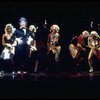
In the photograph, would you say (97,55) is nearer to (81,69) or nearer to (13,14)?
(81,69)

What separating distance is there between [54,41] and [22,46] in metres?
0.85

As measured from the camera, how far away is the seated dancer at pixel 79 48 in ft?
30.7

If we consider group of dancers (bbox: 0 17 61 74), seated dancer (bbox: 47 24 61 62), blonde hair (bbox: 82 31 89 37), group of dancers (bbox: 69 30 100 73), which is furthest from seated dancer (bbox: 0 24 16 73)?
blonde hair (bbox: 82 31 89 37)

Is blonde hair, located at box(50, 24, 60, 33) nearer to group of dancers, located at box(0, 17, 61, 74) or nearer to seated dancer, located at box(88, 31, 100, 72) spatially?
group of dancers, located at box(0, 17, 61, 74)

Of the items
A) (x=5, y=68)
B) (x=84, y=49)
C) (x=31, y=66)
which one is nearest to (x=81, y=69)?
(x=84, y=49)

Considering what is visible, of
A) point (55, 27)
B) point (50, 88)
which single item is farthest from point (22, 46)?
point (50, 88)

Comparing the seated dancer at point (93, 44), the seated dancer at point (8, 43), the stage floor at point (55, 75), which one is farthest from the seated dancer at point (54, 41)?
the seated dancer at point (8, 43)

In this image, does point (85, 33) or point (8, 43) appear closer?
point (8, 43)

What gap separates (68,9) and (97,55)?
1327 millimetres

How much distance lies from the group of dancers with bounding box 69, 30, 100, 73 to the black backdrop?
5.2 inches

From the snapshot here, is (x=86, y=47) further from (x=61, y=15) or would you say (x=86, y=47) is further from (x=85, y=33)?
(x=61, y=15)

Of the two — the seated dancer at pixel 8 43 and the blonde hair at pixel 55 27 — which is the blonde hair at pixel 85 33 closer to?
the blonde hair at pixel 55 27

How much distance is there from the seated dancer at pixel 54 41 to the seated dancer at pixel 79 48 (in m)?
0.35

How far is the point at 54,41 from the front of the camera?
Answer: 9.37 meters
